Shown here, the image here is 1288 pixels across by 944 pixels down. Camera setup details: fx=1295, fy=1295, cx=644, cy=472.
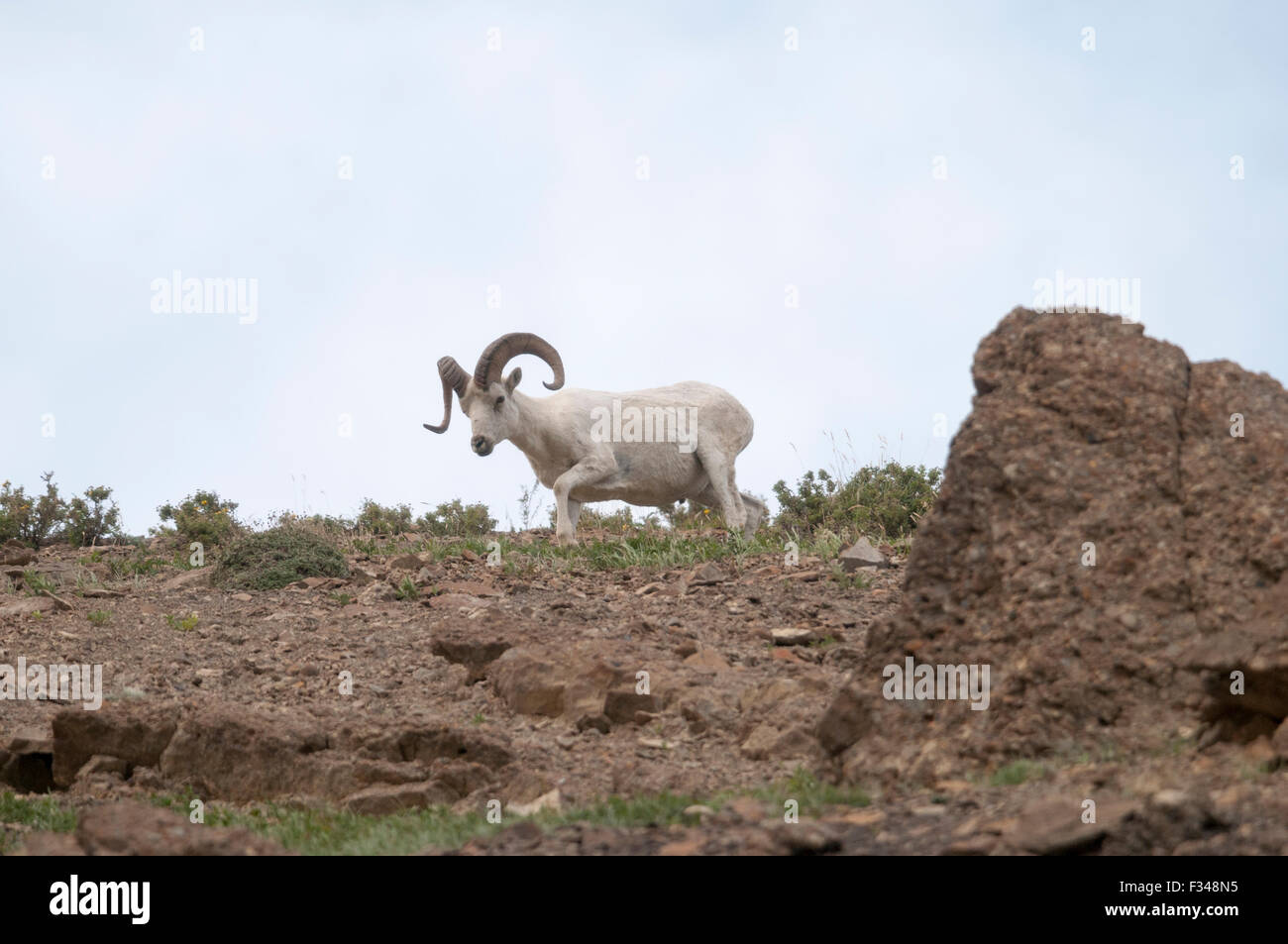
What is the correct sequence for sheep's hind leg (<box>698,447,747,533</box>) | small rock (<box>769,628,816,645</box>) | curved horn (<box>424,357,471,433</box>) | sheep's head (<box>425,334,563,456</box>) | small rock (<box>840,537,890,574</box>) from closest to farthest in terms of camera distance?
small rock (<box>769,628,816,645</box>) → small rock (<box>840,537,890,574</box>) → sheep's head (<box>425,334,563,456</box>) → curved horn (<box>424,357,471,433</box>) → sheep's hind leg (<box>698,447,747,533</box>)

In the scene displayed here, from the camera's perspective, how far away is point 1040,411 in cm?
496

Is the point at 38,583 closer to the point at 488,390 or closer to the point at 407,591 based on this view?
the point at 407,591

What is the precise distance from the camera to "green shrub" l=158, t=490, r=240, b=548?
551 inches

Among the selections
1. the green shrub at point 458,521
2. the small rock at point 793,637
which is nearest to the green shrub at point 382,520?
the green shrub at point 458,521

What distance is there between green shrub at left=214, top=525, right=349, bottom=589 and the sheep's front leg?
2.55 metres

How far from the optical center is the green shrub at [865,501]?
13.8 metres

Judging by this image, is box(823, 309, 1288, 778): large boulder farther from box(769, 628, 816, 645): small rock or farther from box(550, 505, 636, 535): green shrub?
box(550, 505, 636, 535): green shrub

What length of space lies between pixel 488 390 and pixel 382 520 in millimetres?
2696

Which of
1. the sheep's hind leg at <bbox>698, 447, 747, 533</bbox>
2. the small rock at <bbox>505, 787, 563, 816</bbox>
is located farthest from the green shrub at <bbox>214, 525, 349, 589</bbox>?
the small rock at <bbox>505, 787, 563, 816</bbox>

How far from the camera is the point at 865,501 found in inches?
570
